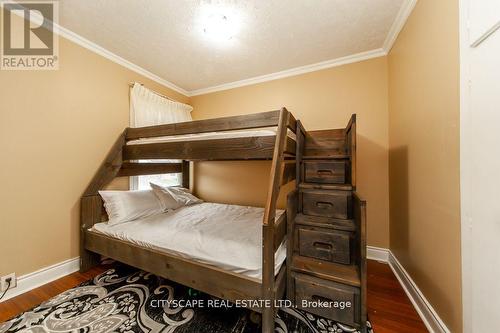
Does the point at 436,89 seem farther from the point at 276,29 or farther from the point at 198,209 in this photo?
the point at 198,209

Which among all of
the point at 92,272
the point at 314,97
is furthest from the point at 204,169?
the point at 314,97

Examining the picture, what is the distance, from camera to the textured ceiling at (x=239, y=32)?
5.13 feet

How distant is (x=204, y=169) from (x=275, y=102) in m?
1.62

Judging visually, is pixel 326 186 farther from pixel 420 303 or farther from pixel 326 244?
pixel 420 303

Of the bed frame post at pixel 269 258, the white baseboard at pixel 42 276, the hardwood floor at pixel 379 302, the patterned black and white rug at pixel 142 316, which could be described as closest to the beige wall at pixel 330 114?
the hardwood floor at pixel 379 302

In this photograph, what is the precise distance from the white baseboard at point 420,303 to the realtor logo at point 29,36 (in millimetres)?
3699

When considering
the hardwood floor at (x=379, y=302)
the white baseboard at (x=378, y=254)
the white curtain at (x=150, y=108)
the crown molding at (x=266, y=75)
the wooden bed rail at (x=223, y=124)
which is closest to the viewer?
the hardwood floor at (x=379, y=302)

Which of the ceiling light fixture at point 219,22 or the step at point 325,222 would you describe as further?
the ceiling light fixture at point 219,22

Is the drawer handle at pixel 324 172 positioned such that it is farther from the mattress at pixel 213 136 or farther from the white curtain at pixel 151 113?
the white curtain at pixel 151 113

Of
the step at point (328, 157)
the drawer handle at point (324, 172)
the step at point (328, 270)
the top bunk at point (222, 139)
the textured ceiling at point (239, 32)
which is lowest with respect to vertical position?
the step at point (328, 270)

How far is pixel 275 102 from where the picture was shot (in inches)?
108

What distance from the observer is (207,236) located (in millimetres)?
1514

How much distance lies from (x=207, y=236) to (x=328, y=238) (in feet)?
3.20

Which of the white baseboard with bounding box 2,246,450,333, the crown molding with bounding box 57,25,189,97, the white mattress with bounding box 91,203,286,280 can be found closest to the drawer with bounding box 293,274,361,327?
the white mattress with bounding box 91,203,286,280
